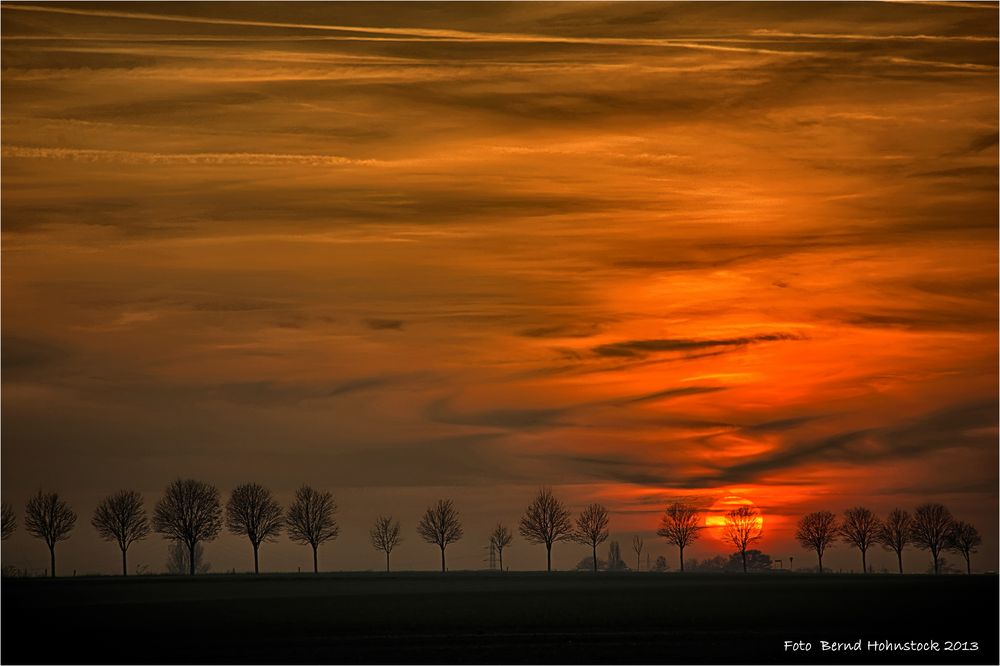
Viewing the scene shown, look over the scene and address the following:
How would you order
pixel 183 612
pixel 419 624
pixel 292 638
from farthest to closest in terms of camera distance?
1. pixel 183 612
2. pixel 419 624
3. pixel 292 638

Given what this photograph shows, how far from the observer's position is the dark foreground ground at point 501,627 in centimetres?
5606

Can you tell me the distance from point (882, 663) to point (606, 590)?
2304 inches

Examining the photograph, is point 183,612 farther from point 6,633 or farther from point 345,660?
point 345,660

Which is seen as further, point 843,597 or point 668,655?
point 843,597

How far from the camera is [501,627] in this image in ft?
221

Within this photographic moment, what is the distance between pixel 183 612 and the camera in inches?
3241

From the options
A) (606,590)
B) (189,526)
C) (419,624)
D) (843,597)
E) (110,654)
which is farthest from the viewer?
(189,526)

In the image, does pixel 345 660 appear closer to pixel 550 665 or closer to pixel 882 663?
pixel 550 665

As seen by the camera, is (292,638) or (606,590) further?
(606,590)

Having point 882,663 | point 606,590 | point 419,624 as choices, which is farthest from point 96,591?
point 882,663

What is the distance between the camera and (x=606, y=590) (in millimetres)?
110750

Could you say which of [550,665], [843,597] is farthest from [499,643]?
[843,597]

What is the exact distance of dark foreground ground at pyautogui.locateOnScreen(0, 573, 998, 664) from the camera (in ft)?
184

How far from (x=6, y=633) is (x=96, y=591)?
46990 millimetres
